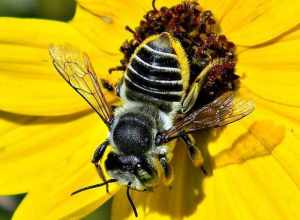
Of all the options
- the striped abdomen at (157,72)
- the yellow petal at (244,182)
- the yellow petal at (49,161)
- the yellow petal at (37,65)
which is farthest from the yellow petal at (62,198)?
the striped abdomen at (157,72)

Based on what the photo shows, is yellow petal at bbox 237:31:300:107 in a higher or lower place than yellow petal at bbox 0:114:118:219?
higher

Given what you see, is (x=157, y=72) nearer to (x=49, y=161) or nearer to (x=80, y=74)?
(x=80, y=74)

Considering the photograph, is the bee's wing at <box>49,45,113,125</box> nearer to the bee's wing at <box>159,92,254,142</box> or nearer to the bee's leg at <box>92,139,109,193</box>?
the bee's leg at <box>92,139,109,193</box>

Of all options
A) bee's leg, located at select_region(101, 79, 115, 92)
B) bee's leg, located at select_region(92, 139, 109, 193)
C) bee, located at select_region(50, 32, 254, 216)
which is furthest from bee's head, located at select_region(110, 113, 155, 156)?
bee's leg, located at select_region(101, 79, 115, 92)

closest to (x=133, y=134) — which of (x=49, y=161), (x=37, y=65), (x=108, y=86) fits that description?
(x=108, y=86)

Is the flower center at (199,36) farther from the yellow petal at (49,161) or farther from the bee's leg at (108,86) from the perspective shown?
the yellow petal at (49,161)

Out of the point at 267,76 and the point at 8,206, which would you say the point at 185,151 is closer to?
the point at 267,76

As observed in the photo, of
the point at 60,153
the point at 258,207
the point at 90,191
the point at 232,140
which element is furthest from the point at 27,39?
the point at 258,207
